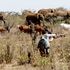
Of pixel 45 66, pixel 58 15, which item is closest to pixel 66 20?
pixel 58 15

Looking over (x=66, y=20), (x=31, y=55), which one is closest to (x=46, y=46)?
(x=31, y=55)

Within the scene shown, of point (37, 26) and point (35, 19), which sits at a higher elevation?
point (37, 26)

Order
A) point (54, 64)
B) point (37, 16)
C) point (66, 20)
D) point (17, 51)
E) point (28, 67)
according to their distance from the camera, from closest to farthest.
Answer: point (54, 64), point (28, 67), point (17, 51), point (37, 16), point (66, 20)

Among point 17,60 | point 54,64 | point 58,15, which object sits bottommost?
point 58,15

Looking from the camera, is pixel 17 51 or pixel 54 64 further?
pixel 17 51

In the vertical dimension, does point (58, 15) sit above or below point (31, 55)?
below

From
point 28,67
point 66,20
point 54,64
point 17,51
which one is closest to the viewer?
point 54,64

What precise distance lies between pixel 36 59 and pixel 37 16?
70.3 ft

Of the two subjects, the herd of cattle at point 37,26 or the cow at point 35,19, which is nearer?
the herd of cattle at point 37,26

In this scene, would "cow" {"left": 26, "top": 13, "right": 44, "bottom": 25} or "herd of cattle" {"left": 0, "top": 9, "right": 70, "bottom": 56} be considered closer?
"herd of cattle" {"left": 0, "top": 9, "right": 70, "bottom": 56}

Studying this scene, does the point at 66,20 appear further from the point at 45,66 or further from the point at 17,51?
the point at 45,66

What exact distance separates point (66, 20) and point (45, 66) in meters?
24.9

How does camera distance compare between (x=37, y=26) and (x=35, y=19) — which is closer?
(x=37, y=26)

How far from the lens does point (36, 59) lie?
11.3 m
